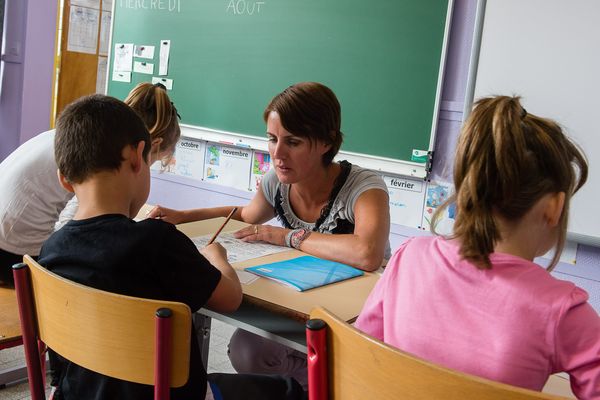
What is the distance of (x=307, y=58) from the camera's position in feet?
10.9

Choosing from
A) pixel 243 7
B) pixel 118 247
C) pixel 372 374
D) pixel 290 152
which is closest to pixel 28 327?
pixel 118 247

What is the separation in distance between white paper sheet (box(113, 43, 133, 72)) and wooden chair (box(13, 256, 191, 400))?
3291 mm

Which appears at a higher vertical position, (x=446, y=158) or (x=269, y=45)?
(x=269, y=45)

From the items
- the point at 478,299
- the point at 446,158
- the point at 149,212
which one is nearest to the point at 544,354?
the point at 478,299

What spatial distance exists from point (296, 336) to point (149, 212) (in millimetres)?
974

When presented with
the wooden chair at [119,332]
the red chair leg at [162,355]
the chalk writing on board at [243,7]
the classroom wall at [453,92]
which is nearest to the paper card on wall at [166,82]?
the chalk writing on board at [243,7]

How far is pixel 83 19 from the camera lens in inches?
194

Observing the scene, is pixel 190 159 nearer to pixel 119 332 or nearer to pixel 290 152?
pixel 290 152

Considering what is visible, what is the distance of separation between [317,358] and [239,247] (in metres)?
0.91

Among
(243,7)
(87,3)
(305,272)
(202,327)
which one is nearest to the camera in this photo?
(305,272)

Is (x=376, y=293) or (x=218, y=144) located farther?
(x=218, y=144)

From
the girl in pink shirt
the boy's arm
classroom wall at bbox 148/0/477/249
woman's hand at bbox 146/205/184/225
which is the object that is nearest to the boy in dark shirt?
the boy's arm

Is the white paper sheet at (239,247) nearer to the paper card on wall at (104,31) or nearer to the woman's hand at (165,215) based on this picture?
the woman's hand at (165,215)

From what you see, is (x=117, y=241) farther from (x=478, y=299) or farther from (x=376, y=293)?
(x=478, y=299)
